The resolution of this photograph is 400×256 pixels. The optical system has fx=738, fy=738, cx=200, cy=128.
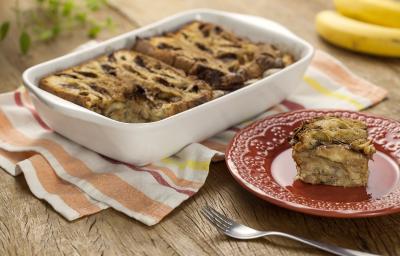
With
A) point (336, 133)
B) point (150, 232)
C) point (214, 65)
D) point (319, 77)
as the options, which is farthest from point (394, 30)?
point (150, 232)

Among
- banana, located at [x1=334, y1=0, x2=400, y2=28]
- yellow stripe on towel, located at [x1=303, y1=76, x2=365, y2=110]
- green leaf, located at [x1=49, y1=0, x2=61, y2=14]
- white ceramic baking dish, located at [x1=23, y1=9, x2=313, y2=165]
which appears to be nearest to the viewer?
white ceramic baking dish, located at [x1=23, y1=9, x2=313, y2=165]

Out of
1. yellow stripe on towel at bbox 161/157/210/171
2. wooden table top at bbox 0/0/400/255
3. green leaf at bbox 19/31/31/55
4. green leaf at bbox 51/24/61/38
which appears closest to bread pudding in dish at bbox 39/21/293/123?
yellow stripe on towel at bbox 161/157/210/171

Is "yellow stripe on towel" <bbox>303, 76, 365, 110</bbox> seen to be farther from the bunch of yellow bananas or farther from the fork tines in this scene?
the fork tines

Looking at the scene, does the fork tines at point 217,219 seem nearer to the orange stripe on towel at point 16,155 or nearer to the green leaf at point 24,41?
the orange stripe on towel at point 16,155

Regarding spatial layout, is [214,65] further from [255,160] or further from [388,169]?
[388,169]

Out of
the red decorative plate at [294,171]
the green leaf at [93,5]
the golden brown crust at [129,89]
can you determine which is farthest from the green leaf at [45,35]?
the red decorative plate at [294,171]

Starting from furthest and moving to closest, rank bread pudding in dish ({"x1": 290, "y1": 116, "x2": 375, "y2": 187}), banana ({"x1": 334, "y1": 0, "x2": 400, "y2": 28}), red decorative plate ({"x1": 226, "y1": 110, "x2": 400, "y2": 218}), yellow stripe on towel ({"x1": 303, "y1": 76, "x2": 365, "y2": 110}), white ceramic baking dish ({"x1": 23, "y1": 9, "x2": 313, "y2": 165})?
banana ({"x1": 334, "y1": 0, "x2": 400, "y2": 28}), yellow stripe on towel ({"x1": 303, "y1": 76, "x2": 365, "y2": 110}), white ceramic baking dish ({"x1": 23, "y1": 9, "x2": 313, "y2": 165}), bread pudding in dish ({"x1": 290, "y1": 116, "x2": 375, "y2": 187}), red decorative plate ({"x1": 226, "y1": 110, "x2": 400, "y2": 218})

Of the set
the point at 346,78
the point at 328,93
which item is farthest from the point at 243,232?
the point at 346,78
